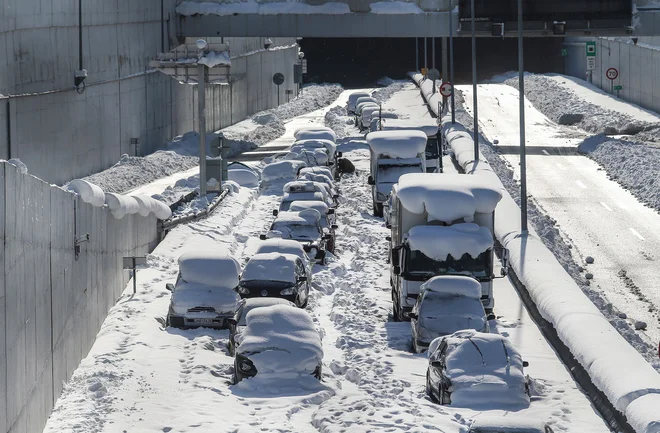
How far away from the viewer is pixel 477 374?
2000 cm

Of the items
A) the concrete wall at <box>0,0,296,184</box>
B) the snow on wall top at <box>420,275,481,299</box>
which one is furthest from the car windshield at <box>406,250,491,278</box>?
the concrete wall at <box>0,0,296,184</box>

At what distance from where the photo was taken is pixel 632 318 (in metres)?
28.9

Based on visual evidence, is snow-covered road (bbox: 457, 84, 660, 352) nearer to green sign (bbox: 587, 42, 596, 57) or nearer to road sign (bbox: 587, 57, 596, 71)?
green sign (bbox: 587, 42, 596, 57)

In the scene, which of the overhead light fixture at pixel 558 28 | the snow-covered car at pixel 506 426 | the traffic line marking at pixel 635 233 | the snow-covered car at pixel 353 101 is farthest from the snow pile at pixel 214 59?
the snow-covered car at pixel 353 101

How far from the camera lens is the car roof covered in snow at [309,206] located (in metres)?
37.5

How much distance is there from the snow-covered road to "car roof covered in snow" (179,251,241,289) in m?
8.60

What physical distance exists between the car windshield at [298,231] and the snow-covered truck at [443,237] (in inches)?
319

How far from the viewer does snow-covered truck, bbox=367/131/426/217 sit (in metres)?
42.4

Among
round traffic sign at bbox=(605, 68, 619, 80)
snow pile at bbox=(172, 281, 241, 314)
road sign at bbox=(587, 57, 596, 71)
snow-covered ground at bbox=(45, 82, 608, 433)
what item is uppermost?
road sign at bbox=(587, 57, 596, 71)

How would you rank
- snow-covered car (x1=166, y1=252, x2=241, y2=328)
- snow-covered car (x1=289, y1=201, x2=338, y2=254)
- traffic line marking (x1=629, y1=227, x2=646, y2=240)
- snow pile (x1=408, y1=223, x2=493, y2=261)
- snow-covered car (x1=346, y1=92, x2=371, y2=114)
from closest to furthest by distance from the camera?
snow pile (x1=408, y1=223, x2=493, y2=261) < snow-covered car (x1=166, y1=252, x2=241, y2=328) < snow-covered car (x1=289, y1=201, x2=338, y2=254) < traffic line marking (x1=629, y1=227, x2=646, y2=240) < snow-covered car (x1=346, y1=92, x2=371, y2=114)

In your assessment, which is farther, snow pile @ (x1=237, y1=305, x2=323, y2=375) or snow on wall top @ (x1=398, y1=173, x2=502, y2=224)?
snow on wall top @ (x1=398, y1=173, x2=502, y2=224)

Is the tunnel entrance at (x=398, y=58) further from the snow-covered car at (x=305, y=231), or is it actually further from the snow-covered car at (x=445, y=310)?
the snow-covered car at (x=445, y=310)

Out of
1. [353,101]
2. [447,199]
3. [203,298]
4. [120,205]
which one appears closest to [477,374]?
[447,199]

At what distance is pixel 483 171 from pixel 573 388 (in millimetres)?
26634
